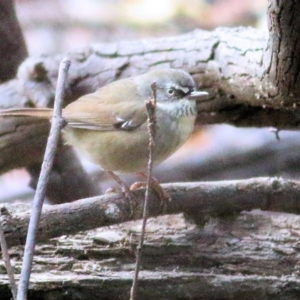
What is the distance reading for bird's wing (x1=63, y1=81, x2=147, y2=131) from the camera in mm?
2920

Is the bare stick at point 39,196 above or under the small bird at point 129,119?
above

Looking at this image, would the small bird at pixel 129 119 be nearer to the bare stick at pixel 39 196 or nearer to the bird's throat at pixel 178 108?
the bird's throat at pixel 178 108

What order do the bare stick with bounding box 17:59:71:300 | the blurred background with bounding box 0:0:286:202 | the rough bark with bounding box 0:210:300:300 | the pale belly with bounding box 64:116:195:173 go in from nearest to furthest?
the bare stick with bounding box 17:59:71:300 < the rough bark with bounding box 0:210:300:300 < the pale belly with bounding box 64:116:195:173 < the blurred background with bounding box 0:0:286:202

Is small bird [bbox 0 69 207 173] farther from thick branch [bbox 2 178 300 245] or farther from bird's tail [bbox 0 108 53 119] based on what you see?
thick branch [bbox 2 178 300 245]

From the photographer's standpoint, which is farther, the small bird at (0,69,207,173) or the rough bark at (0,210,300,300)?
the small bird at (0,69,207,173)

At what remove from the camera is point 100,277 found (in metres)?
2.38

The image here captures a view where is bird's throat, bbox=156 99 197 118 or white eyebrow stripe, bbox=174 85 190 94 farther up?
white eyebrow stripe, bbox=174 85 190 94

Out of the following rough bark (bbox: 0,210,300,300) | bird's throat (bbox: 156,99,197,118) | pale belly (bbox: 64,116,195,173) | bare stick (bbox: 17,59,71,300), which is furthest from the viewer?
bird's throat (bbox: 156,99,197,118)

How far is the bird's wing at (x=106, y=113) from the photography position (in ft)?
9.58

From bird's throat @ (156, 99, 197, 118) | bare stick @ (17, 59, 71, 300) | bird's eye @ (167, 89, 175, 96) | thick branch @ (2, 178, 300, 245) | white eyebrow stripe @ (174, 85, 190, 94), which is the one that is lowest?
thick branch @ (2, 178, 300, 245)

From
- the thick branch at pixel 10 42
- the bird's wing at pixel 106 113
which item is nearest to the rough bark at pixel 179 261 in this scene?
the bird's wing at pixel 106 113

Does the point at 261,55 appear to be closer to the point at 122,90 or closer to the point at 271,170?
the point at 122,90

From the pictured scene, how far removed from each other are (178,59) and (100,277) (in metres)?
1.56

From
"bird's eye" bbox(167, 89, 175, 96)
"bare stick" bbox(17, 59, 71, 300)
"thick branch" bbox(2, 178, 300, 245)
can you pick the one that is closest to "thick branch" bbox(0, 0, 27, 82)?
"bird's eye" bbox(167, 89, 175, 96)
